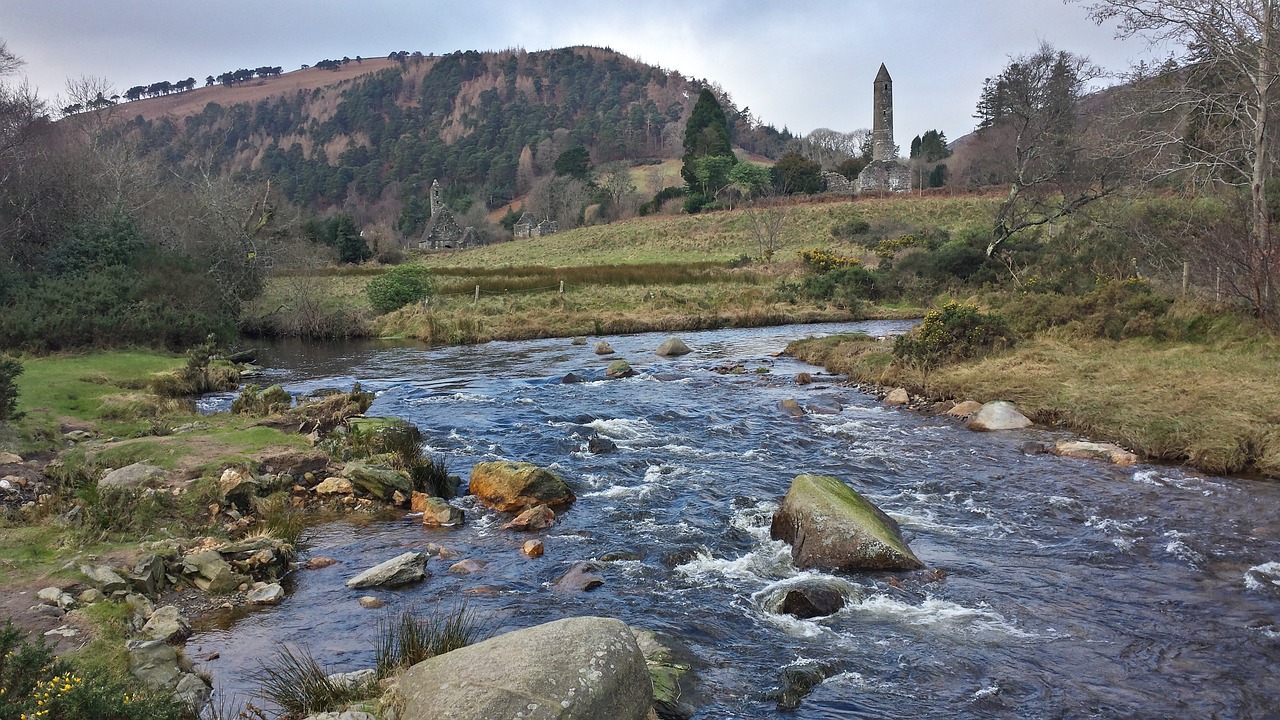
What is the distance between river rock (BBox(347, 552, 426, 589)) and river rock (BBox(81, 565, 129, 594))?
6.45 ft

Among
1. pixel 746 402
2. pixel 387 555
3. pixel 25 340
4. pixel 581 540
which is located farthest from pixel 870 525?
pixel 25 340

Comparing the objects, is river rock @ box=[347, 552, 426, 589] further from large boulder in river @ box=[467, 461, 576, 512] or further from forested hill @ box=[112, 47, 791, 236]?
forested hill @ box=[112, 47, 791, 236]

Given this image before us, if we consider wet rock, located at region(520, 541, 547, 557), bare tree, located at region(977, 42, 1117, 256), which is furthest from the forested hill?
wet rock, located at region(520, 541, 547, 557)

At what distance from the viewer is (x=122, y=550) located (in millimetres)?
8102

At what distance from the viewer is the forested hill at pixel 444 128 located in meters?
137

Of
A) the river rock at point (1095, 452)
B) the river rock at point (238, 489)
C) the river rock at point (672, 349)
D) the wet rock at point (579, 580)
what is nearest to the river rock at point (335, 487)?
the river rock at point (238, 489)

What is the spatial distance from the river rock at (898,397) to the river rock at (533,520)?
358 inches

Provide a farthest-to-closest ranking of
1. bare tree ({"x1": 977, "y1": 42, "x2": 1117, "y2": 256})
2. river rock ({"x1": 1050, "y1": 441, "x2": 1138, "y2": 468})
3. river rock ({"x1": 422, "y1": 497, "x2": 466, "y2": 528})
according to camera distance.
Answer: bare tree ({"x1": 977, "y1": 42, "x2": 1117, "y2": 256}) → river rock ({"x1": 1050, "y1": 441, "x2": 1138, "y2": 468}) → river rock ({"x1": 422, "y1": 497, "x2": 466, "y2": 528})

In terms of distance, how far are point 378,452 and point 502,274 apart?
37114 millimetres

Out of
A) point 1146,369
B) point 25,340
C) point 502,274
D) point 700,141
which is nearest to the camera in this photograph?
point 1146,369

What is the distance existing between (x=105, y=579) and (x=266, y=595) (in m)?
1.36

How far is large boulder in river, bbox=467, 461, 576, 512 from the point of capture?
10.3 meters

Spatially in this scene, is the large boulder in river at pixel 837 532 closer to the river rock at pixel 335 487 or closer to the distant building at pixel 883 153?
the river rock at pixel 335 487

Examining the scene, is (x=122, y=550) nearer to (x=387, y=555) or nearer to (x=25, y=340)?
(x=387, y=555)
